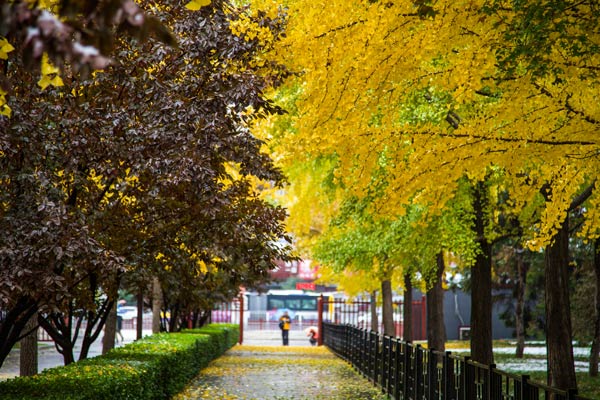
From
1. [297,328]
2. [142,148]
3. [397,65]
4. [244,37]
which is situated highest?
[244,37]

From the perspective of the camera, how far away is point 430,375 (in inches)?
538

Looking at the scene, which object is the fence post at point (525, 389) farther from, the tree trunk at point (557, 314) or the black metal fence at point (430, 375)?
the tree trunk at point (557, 314)

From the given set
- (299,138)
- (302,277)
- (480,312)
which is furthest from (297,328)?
(299,138)

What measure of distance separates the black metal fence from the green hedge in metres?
3.85

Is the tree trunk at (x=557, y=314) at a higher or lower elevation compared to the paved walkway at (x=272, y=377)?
higher

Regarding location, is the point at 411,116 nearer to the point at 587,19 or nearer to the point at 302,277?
the point at 587,19

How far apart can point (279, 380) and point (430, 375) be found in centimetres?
967

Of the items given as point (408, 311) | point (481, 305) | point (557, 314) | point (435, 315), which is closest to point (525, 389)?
point (557, 314)

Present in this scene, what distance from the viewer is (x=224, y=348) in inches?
1409

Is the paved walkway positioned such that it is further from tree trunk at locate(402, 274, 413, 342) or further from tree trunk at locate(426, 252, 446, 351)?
tree trunk at locate(426, 252, 446, 351)

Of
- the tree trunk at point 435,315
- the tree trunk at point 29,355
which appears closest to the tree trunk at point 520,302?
the tree trunk at point 435,315

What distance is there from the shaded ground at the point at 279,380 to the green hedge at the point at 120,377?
81cm

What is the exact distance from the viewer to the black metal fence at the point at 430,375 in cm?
851

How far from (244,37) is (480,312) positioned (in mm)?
10874
